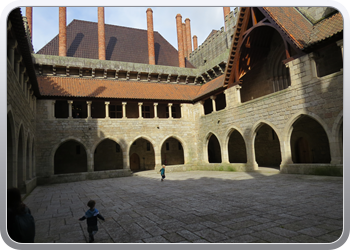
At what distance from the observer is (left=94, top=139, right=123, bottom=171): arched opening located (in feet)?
68.7

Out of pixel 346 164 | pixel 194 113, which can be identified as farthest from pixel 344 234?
pixel 194 113

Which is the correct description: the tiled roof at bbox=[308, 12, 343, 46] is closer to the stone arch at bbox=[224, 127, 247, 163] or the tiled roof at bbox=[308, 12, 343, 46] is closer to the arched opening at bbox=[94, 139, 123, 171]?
the stone arch at bbox=[224, 127, 247, 163]

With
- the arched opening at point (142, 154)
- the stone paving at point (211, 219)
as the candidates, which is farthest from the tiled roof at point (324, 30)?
the arched opening at point (142, 154)

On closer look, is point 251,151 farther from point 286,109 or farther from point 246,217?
point 246,217

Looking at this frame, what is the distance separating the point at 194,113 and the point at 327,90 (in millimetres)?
11672

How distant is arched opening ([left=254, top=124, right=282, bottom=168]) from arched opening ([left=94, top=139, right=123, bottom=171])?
12.1 metres

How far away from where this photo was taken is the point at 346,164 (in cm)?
296

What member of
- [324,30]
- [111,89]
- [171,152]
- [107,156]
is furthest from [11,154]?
[171,152]

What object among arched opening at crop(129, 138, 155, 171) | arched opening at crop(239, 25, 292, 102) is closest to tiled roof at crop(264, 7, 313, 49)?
arched opening at crop(239, 25, 292, 102)

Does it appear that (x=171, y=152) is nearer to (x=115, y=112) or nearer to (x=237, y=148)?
(x=237, y=148)

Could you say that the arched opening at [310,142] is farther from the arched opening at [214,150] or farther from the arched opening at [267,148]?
the arched opening at [214,150]

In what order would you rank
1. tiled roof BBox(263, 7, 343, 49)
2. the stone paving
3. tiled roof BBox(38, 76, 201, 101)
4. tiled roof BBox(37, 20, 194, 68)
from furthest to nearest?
tiled roof BBox(37, 20, 194, 68)
tiled roof BBox(38, 76, 201, 101)
tiled roof BBox(263, 7, 343, 49)
the stone paving

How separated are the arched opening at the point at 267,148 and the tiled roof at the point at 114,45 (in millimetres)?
12669

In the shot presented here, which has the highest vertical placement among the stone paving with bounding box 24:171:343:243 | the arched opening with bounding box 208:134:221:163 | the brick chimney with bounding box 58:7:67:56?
the brick chimney with bounding box 58:7:67:56
